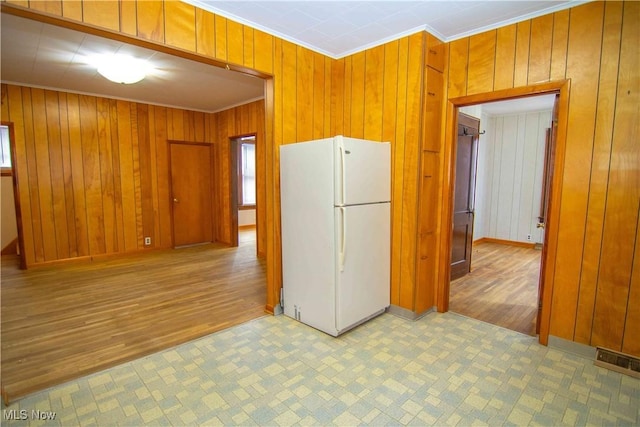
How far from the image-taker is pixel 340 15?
8.79ft

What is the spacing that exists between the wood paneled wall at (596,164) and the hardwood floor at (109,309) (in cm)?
278

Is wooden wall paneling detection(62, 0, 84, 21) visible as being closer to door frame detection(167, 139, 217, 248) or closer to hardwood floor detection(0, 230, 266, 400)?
hardwood floor detection(0, 230, 266, 400)

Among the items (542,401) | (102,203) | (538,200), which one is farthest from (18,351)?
(538,200)

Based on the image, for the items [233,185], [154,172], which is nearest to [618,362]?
[233,185]

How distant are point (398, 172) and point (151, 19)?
7.64ft

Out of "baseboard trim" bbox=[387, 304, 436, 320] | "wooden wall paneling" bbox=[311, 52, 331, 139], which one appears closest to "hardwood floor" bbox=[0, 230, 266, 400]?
"baseboard trim" bbox=[387, 304, 436, 320]

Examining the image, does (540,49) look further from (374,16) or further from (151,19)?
(151,19)

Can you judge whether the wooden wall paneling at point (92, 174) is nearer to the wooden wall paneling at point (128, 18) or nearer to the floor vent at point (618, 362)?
the wooden wall paneling at point (128, 18)

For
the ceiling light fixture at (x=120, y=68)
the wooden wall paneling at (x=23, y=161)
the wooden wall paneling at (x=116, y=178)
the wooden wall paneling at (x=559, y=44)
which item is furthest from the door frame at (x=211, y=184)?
the wooden wall paneling at (x=559, y=44)

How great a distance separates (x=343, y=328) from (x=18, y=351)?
2.59 m

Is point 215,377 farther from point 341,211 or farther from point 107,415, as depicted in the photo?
point 341,211

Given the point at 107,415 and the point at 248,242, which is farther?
the point at 248,242

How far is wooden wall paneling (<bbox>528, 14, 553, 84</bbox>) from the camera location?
2.55 m

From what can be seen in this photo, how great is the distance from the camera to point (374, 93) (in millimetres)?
3291
